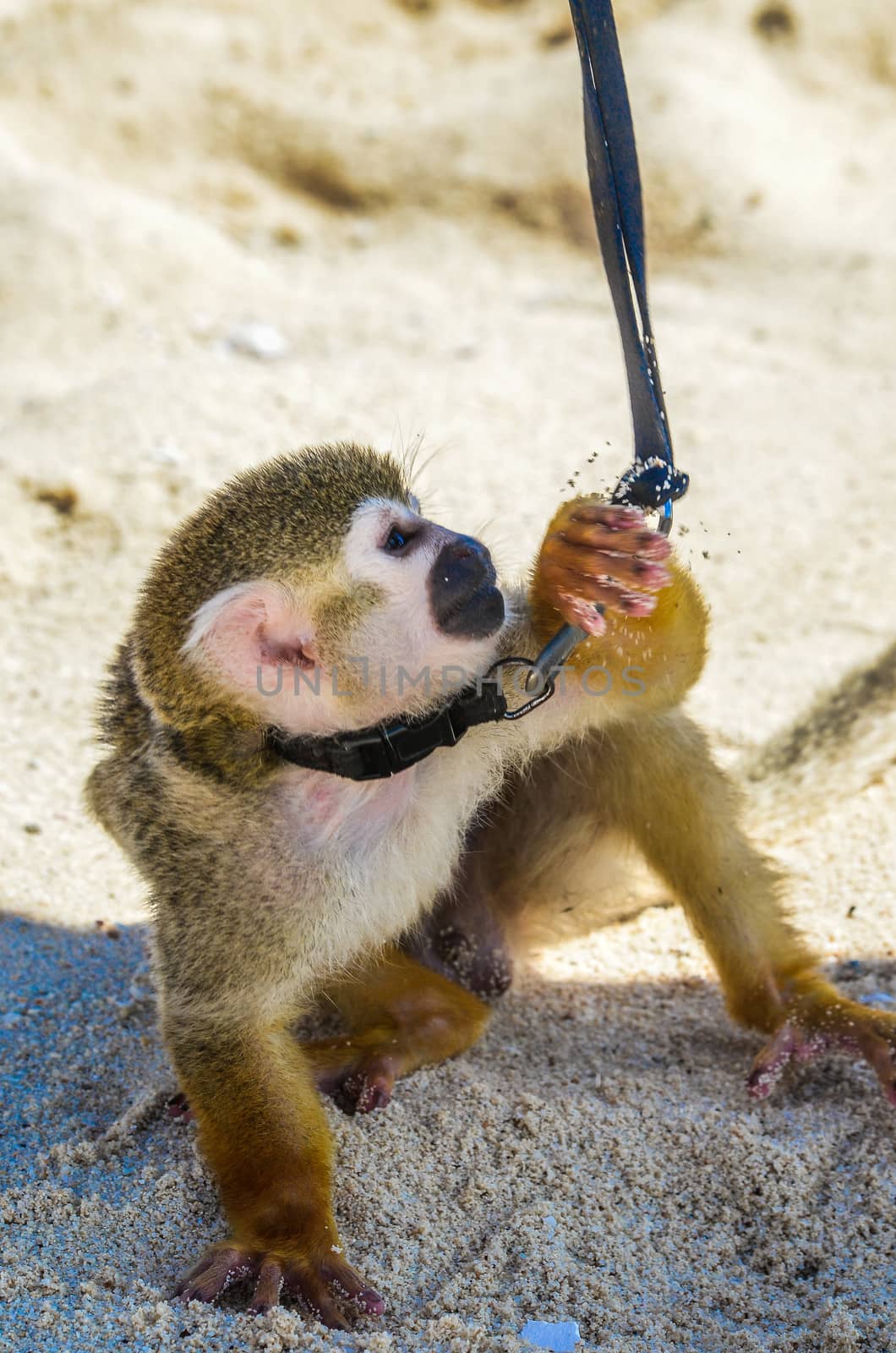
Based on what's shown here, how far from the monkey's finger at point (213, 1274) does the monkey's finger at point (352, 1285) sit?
0.12 meters

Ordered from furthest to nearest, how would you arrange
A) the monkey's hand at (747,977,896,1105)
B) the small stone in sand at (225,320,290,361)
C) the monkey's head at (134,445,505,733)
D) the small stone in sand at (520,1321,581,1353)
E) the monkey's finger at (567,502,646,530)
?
the small stone in sand at (225,320,290,361) < the monkey's hand at (747,977,896,1105) < the monkey's finger at (567,502,646,530) < the monkey's head at (134,445,505,733) < the small stone in sand at (520,1321,581,1353)

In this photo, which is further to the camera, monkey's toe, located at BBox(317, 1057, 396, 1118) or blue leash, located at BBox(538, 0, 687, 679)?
monkey's toe, located at BBox(317, 1057, 396, 1118)

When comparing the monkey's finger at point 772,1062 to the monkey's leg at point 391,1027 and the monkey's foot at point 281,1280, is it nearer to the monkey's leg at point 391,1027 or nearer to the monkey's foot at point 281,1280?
the monkey's leg at point 391,1027

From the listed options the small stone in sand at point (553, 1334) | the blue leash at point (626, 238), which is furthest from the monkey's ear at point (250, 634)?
the small stone in sand at point (553, 1334)

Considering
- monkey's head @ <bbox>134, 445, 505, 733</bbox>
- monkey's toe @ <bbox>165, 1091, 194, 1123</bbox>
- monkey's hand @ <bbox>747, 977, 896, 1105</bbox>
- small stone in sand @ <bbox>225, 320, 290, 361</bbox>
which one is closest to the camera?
monkey's head @ <bbox>134, 445, 505, 733</bbox>

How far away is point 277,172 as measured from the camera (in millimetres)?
6457

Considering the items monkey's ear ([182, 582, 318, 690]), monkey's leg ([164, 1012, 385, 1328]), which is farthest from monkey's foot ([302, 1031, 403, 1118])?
monkey's ear ([182, 582, 318, 690])

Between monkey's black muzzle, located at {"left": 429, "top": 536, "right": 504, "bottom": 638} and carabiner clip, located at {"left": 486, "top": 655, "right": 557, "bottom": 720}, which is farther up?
monkey's black muzzle, located at {"left": 429, "top": 536, "right": 504, "bottom": 638}

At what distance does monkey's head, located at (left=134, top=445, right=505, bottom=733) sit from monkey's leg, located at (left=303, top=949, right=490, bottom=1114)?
26.9 inches

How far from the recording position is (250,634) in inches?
71.4

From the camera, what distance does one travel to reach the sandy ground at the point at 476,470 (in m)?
1.95

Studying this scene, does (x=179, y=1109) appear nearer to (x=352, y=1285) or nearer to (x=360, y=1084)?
(x=360, y=1084)

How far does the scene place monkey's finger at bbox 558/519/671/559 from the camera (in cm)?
192

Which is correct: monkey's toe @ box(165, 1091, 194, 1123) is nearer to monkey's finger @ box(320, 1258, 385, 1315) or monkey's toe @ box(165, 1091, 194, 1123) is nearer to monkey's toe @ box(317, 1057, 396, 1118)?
monkey's toe @ box(317, 1057, 396, 1118)
